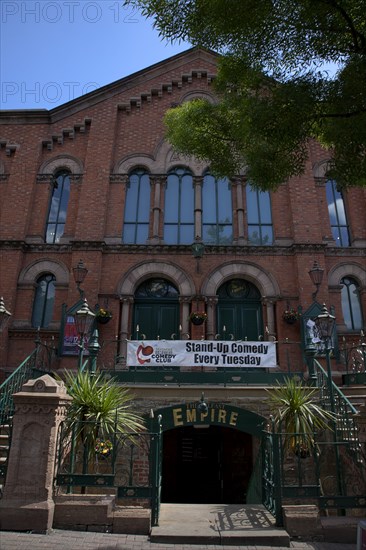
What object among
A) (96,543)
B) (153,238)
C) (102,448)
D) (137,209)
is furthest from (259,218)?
(96,543)

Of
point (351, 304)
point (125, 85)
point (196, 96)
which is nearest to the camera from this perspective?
point (351, 304)

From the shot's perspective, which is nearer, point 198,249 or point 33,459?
point 33,459

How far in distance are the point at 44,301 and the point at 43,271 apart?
3.60ft

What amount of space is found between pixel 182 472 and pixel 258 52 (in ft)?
40.8

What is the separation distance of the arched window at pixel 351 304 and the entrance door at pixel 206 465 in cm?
536

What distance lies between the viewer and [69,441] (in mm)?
6812

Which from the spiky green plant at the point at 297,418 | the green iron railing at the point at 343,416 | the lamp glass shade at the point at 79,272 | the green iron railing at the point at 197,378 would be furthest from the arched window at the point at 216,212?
the spiky green plant at the point at 297,418

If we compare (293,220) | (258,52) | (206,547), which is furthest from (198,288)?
(206,547)

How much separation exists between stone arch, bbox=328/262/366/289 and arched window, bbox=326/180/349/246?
1.09 metres

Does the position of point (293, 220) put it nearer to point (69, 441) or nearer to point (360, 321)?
point (360, 321)

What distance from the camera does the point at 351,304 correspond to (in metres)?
14.8

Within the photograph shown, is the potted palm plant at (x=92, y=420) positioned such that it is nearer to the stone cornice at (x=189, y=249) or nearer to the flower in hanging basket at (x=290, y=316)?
the flower in hanging basket at (x=290, y=316)

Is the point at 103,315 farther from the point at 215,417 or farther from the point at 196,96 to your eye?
the point at 196,96

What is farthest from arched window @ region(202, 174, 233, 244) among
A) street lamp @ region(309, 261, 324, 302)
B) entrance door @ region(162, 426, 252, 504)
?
entrance door @ region(162, 426, 252, 504)
